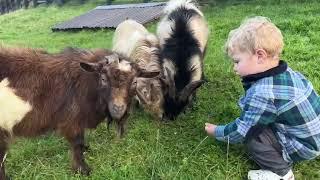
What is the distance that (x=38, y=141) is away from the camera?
216 inches

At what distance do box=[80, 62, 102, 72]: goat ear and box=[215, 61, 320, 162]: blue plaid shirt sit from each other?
1355 millimetres

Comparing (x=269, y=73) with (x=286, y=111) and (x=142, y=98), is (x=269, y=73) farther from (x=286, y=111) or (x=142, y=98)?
(x=142, y=98)

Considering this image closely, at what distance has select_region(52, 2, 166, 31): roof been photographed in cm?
1279

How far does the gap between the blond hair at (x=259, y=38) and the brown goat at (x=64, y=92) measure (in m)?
0.98

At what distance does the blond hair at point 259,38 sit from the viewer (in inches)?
160

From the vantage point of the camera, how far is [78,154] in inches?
189

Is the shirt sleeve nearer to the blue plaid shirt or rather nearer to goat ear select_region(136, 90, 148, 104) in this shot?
the blue plaid shirt

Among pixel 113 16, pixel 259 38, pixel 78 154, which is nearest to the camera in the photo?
pixel 259 38

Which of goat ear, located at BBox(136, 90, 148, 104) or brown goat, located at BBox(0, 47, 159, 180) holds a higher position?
brown goat, located at BBox(0, 47, 159, 180)

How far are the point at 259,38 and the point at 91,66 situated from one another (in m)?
1.51

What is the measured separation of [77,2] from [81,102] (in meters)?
15.7

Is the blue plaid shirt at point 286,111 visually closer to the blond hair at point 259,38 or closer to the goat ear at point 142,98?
the blond hair at point 259,38

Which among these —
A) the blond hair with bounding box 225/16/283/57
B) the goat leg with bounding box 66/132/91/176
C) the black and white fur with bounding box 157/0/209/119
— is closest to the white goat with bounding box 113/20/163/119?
the black and white fur with bounding box 157/0/209/119

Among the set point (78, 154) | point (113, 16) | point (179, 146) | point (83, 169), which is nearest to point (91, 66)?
point (78, 154)
